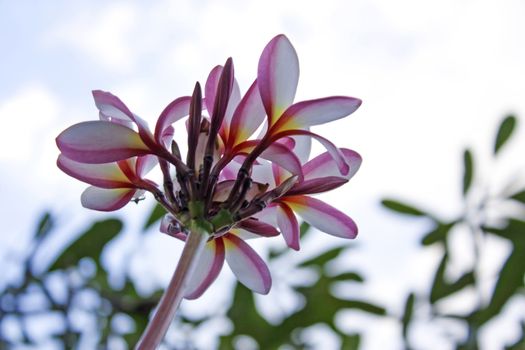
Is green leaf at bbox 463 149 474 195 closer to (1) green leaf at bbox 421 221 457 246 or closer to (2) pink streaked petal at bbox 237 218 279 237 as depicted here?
(1) green leaf at bbox 421 221 457 246

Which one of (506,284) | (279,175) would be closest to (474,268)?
(506,284)

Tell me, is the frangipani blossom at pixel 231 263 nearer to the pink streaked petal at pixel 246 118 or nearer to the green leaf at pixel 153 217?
the pink streaked petal at pixel 246 118

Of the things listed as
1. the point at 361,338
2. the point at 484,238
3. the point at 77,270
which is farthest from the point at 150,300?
the point at 484,238

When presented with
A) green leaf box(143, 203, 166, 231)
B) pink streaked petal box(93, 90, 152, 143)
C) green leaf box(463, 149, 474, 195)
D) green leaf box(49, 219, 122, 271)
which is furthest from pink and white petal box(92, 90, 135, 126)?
green leaf box(463, 149, 474, 195)

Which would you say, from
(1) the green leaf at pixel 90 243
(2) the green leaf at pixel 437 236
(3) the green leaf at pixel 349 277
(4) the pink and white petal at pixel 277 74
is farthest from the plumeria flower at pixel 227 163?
(3) the green leaf at pixel 349 277

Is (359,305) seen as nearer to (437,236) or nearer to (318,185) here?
(437,236)

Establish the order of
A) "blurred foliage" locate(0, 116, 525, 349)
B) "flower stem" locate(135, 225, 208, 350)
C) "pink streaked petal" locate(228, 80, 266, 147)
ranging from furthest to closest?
"blurred foliage" locate(0, 116, 525, 349)
"pink streaked petal" locate(228, 80, 266, 147)
"flower stem" locate(135, 225, 208, 350)
